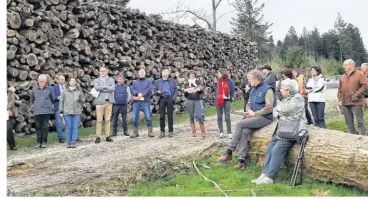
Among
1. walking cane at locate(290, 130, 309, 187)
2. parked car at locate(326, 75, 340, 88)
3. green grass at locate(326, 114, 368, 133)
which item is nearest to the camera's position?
walking cane at locate(290, 130, 309, 187)

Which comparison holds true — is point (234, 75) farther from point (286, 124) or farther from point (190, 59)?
point (286, 124)

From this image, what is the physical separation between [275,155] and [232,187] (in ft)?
2.94

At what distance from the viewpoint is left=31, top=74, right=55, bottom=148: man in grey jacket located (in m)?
9.64

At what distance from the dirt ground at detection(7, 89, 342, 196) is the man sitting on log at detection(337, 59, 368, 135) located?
274cm

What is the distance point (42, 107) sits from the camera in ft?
31.7

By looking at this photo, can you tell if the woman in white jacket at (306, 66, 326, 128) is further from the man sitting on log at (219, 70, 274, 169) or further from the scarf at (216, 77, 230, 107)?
the man sitting on log at (219, 70, 274, 169)

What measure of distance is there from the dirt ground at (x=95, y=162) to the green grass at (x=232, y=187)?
0.39 m

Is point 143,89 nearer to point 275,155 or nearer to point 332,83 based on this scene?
point 275,155

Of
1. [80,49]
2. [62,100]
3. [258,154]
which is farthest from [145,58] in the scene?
[258,154]

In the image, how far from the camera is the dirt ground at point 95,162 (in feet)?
20.4

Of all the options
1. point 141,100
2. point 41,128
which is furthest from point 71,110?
point 141,100

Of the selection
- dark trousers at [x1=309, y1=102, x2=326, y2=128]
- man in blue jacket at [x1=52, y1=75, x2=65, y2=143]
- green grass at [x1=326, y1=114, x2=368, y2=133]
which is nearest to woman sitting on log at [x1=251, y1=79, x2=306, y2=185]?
dark trousers at [x1=309, y1=102, x2=326, y2=128]

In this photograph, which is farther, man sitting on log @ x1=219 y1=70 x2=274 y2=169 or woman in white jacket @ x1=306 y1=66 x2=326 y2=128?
A: woman in white jacket @ x1=306 y1=66 x2=326 y2=128

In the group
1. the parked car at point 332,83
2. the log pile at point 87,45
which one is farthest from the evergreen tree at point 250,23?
the log pile at point 87,45
